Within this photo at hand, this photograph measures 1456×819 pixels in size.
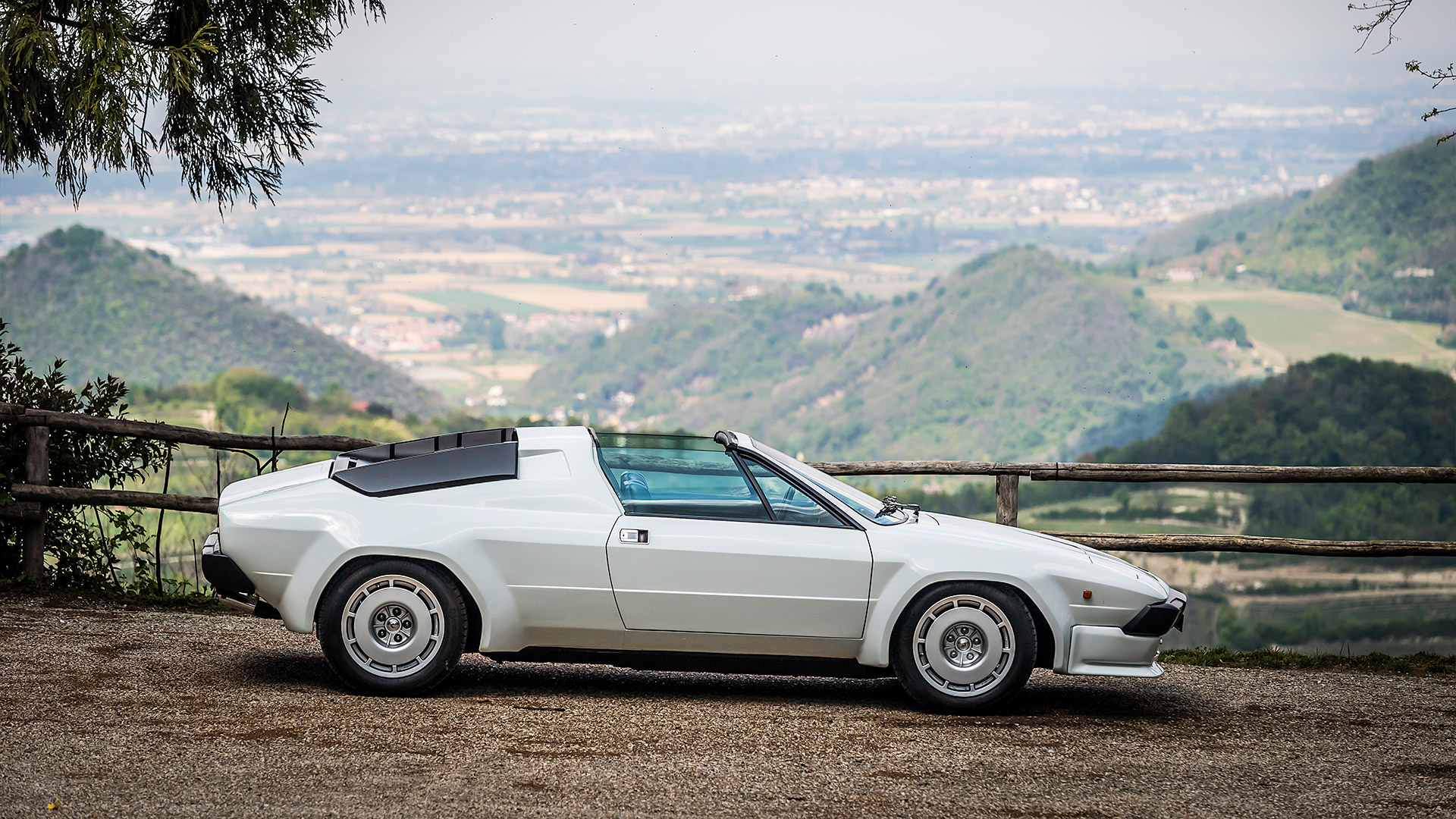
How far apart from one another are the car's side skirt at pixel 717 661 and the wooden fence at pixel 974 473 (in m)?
2.07

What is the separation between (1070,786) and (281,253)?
15818cm

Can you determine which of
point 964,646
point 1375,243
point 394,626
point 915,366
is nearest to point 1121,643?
point 964,646

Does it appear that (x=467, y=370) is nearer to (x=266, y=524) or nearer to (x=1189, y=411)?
(x=1189, y=411)

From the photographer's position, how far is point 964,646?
238 inches

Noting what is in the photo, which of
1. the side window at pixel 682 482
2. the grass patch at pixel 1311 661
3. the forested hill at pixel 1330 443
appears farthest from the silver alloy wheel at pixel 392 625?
the forested hill at pixel 1330 443

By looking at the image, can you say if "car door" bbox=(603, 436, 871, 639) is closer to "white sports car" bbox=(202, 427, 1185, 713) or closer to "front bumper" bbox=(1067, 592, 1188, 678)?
"white sports car" bbox=(202, 427, 1185, 713)

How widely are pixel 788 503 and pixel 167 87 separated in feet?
19.7

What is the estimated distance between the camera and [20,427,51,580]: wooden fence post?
8555 millimetres

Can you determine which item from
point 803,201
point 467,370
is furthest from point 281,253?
point 803,201

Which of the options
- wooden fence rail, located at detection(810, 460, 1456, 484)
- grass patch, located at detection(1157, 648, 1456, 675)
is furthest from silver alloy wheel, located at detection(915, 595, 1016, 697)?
grass patch, located at detection(1157, 648, 1456, 675)

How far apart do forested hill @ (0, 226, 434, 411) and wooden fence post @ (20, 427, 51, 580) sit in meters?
70.2

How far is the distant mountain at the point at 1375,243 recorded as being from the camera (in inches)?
5010

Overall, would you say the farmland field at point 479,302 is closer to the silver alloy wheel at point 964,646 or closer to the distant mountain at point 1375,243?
the distant mountain at point 1375,243

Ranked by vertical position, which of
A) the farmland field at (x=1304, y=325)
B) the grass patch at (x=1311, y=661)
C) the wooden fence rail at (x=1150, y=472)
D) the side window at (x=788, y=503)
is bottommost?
the grass patch at (x=1311, y=661)
